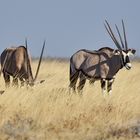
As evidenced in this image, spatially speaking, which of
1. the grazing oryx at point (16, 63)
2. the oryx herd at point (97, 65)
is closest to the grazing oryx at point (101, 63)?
the oryx herd at point (97, 65)

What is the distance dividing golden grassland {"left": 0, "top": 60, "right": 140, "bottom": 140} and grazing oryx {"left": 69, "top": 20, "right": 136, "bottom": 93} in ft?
5.63

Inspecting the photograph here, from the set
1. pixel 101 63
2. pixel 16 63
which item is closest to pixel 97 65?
pixel 101 63

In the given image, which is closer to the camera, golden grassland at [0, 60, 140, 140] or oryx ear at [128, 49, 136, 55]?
golden grassland at [0, 60, 140, 140]

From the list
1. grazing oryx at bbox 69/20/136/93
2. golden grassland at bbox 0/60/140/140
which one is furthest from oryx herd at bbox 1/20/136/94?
golden grassland at bbox 0/60/140/140

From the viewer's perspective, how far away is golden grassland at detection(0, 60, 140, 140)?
9.89 meters

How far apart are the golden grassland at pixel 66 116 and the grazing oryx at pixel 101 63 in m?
1.72

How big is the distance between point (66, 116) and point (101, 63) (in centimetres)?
460

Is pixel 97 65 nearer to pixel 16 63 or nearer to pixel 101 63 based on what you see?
pixel 101 63

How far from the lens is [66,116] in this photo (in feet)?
36.1

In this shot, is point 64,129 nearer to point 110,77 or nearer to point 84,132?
point 84,132

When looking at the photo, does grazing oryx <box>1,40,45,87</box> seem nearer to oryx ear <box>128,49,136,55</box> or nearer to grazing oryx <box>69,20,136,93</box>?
grazing oryx <box>69,20,136,93</box>

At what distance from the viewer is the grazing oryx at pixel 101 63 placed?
1523 cm

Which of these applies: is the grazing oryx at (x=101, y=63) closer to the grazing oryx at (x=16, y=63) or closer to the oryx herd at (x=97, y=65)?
the oryx herd at (x=97, y=65)

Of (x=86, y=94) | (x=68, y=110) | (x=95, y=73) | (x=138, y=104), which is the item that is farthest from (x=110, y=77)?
(x=68, y=110)
